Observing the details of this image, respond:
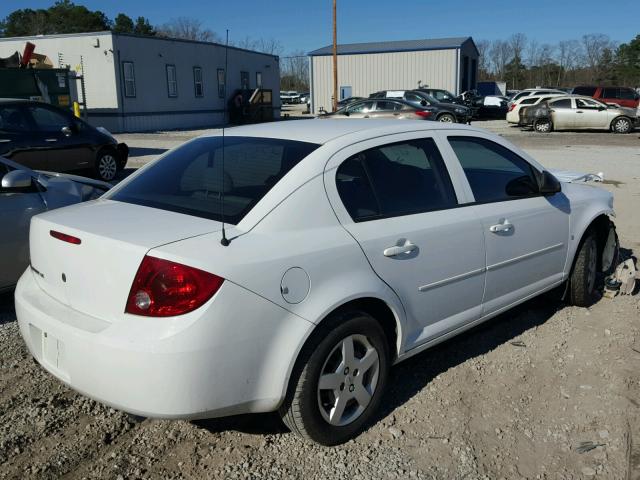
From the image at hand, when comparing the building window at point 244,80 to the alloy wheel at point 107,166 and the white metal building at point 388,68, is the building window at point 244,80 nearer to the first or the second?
the white metal building at point 388,68

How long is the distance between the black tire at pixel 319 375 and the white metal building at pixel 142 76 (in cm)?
2379

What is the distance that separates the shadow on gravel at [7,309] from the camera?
4969mm

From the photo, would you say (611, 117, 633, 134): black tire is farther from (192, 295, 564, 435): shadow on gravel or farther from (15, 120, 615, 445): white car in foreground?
(15, 120, 615, 445): white car in foreground

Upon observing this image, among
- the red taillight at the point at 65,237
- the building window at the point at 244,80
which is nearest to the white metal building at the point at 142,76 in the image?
the building window at the point at 244,80

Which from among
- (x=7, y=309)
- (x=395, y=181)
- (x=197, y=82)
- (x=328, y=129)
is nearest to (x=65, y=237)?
(x=328, y=129)

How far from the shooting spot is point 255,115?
34812mm

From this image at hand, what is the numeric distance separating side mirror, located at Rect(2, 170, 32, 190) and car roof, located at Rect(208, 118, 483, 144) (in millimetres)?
1774

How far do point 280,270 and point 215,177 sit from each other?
0.90 m

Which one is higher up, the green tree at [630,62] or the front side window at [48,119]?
the green tree at [630,62]

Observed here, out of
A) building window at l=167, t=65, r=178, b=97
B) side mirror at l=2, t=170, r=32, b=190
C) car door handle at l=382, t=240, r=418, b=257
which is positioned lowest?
car door handle at l=382, t=240, r=418, b=257

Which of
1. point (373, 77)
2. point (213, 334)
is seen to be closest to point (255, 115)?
point (373, 77)

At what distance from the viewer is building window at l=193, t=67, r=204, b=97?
3278 centimetres

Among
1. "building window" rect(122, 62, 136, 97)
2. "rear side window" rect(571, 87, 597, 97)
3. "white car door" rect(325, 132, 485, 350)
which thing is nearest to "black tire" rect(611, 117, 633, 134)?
"rear side window" rect(571, 87, 597, 97)

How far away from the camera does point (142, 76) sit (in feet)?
96.2
